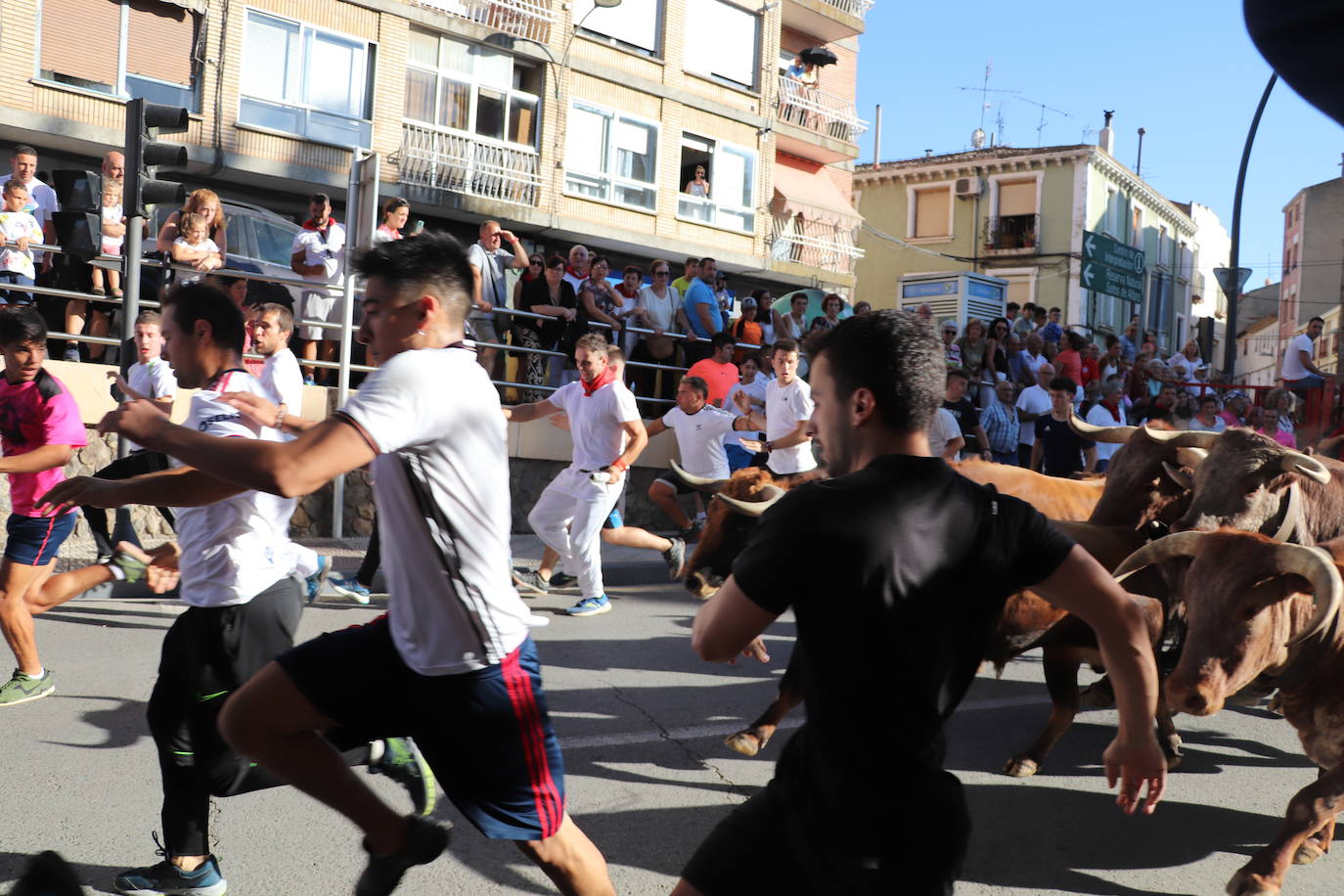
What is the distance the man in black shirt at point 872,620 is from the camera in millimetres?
2242

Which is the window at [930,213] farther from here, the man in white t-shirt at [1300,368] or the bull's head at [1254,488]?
the bull's head at [1254,488]

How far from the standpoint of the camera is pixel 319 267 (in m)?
12.8

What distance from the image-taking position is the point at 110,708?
6090 mm

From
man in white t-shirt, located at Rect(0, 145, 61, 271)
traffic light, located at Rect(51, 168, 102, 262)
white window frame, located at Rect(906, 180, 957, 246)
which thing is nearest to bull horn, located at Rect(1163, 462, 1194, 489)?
traffic light, located at Rect(51, 168, 102, 262)

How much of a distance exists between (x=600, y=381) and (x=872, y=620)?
7.36 metres

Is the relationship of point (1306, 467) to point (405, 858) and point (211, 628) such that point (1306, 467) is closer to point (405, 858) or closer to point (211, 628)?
point (405, 858)

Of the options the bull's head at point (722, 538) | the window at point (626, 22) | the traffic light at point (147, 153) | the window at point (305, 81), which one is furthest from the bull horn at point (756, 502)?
the window at point (626, 22)

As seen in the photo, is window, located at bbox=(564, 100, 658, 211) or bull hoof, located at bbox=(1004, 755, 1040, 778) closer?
bull hoof, located at bbox=(1004, 755, 1040, 778)

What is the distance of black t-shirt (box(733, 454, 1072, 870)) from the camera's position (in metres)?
2.24

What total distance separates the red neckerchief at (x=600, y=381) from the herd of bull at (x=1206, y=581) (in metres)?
1.42

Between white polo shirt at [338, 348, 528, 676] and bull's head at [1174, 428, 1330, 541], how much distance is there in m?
4.05

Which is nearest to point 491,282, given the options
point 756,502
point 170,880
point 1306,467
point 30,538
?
point 756,502

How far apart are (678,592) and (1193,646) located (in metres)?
7.23

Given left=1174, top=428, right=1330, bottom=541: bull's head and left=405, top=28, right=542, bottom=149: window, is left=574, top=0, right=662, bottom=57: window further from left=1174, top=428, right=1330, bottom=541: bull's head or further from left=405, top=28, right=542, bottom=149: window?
left=1174, top=428, right=1330, bottom=541: bull's head
